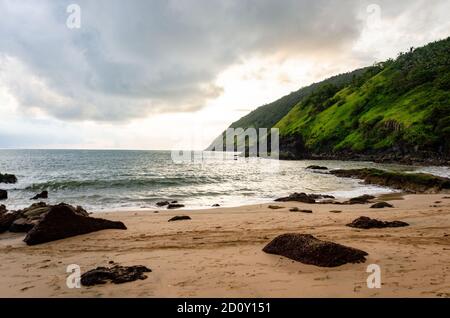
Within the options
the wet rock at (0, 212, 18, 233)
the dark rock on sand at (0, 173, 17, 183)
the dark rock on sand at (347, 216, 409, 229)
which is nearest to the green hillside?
the dark rock on sand at (347, 216, 409, 229)

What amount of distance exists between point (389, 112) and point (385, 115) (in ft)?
5.97

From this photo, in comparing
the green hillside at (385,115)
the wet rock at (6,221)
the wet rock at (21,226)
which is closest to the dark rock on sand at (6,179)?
the wet rock at (6,221)

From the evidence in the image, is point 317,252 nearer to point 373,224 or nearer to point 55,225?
point 373,224

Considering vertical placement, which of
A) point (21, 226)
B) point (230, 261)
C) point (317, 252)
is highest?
point (317, 252)

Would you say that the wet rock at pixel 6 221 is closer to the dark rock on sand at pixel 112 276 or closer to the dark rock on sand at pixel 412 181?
the dark rock on sand at pixel 112 276

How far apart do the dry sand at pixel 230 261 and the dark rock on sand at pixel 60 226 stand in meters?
0.49

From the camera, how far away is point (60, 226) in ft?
43.2

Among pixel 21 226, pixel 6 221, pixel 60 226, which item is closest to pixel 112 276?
pixel 60 226

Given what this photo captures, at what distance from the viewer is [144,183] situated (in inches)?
1774

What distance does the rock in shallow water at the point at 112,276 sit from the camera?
736 cm

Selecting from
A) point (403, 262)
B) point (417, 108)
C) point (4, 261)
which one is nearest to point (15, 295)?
point (4, 261)
